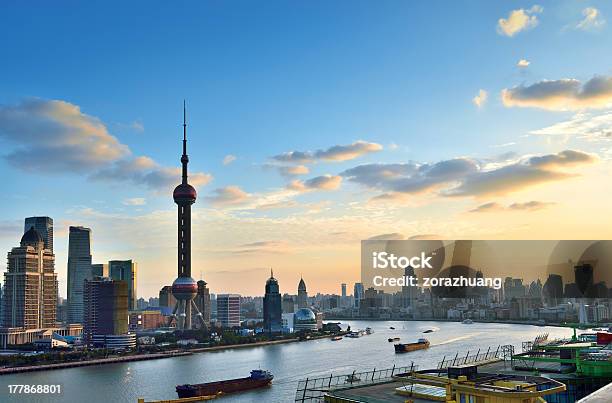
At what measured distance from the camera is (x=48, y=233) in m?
180

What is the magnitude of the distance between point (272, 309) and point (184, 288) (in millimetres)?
20894

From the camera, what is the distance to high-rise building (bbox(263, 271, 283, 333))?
137625mm

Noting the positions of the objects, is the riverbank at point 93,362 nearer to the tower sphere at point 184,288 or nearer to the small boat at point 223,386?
the small boat at point 223,386

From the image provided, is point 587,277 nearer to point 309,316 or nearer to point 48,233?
point 309,316

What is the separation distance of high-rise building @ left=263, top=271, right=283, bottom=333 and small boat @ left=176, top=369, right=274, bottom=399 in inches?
3209

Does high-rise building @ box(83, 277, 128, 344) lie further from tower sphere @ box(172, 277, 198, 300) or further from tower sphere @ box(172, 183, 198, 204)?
tower sphere @ box(172, 183, 198, 204)

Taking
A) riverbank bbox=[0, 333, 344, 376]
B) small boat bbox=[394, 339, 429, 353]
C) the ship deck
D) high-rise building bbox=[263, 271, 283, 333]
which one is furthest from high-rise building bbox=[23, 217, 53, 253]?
the ship deck

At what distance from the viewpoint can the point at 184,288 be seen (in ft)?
461

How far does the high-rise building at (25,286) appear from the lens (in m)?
130

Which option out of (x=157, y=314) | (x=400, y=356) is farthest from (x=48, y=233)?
(x=400, y=356)

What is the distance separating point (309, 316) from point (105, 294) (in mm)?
48422

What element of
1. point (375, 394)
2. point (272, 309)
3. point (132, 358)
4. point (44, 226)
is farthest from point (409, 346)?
point (44, 226)

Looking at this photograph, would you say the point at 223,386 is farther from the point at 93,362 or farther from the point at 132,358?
the point at 132,358

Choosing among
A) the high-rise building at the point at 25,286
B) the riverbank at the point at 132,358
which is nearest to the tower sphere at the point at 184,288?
the high-rise building at the point at 25,286
